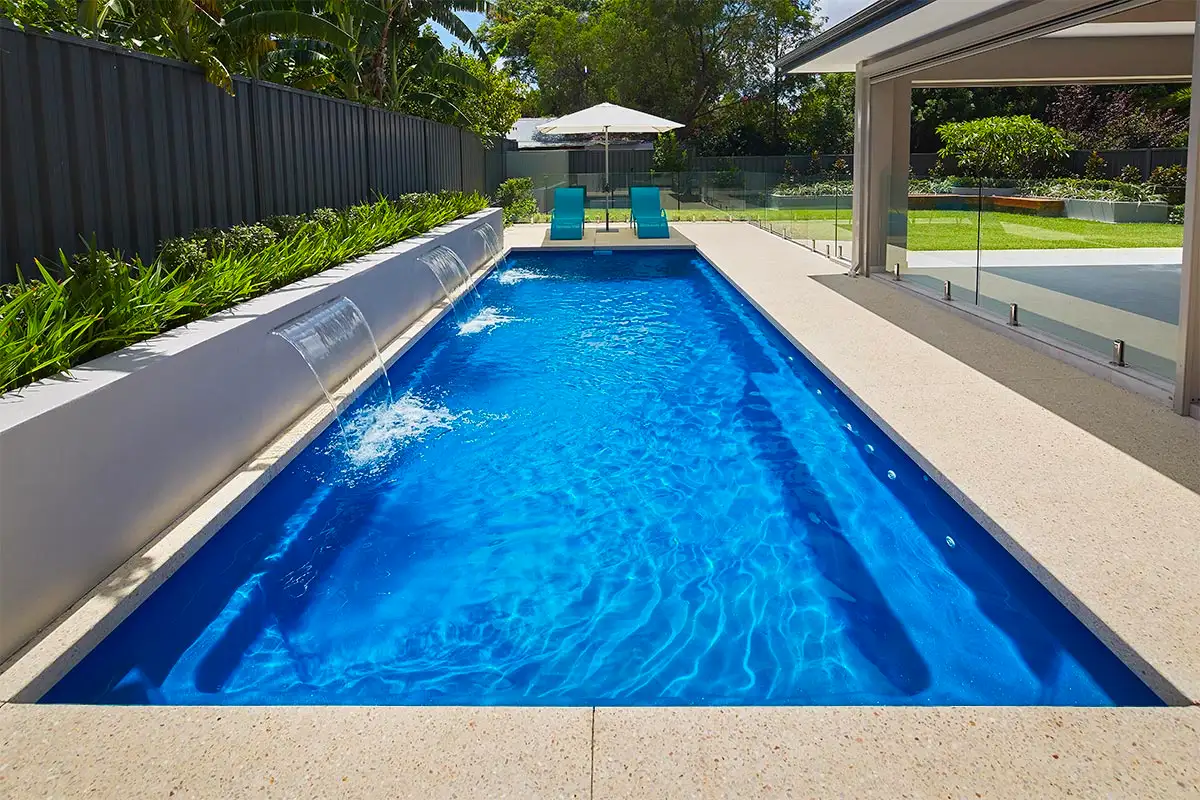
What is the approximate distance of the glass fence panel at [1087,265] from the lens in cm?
701

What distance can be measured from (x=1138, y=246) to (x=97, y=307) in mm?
7327

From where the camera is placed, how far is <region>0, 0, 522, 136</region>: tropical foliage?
9.69 metres

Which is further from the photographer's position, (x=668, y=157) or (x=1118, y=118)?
(x=668, y=157)

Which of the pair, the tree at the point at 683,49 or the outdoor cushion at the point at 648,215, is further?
the tree at the point at 683,49

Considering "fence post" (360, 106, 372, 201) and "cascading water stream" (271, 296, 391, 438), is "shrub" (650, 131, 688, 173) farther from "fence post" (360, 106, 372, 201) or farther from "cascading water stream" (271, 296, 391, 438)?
"cascading water stream" (271, 296, 391, 438)

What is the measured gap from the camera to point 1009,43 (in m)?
9.18

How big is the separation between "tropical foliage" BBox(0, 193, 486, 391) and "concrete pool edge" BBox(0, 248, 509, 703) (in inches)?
34.4

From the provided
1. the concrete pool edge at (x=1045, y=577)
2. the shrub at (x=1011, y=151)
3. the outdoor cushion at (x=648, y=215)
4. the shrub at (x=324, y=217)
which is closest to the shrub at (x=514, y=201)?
the outdoor cushion at (x=648, y=215)

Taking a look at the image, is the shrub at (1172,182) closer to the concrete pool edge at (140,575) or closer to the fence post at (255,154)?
the concrete pool edge at (140,575)

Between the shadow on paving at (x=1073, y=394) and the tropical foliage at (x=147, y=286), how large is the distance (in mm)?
5126

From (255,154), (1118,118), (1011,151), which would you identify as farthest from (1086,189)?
(1118,118)

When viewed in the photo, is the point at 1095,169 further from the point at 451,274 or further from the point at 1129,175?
the point at 451,274

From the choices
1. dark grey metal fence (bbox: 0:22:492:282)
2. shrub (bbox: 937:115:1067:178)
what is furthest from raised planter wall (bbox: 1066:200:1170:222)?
dark grey metal fence (bbox: 0:22:492:282)

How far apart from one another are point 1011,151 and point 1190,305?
9502mm
